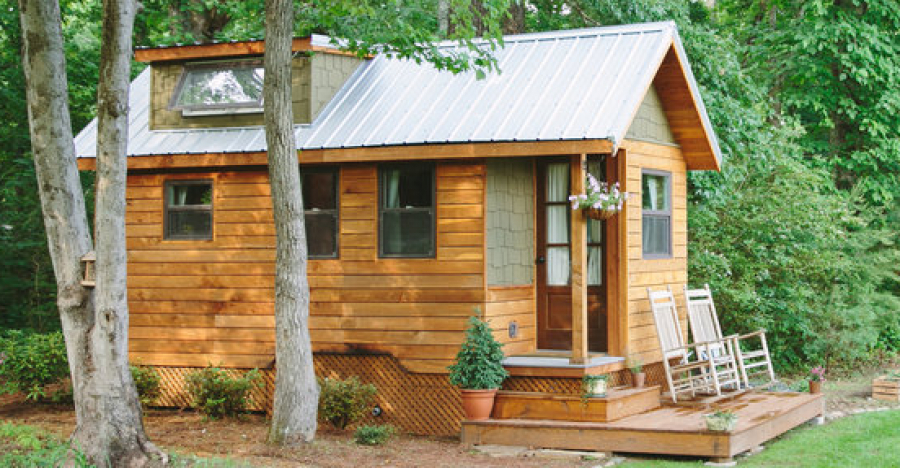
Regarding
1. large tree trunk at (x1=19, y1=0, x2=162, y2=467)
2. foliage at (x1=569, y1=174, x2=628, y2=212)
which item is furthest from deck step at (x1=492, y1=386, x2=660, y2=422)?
large tree trunk at (x1=19, y1=0, x2=162, y2=467)

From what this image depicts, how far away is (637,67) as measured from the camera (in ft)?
35.9

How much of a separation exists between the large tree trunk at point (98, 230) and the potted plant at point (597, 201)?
435cm

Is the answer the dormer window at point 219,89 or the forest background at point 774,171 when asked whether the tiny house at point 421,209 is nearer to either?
the dormer window at point 219,89

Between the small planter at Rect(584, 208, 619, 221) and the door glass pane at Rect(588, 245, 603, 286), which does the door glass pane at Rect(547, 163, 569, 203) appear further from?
the small planter at Rect(584, 208, 619, 221)

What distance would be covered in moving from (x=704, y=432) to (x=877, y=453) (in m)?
1.71

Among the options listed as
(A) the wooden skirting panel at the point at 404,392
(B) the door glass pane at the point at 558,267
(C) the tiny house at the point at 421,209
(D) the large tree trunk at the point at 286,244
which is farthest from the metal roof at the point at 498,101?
(A) the wooden skirting panel at the point at 404,392

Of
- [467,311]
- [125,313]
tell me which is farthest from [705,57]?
[125,313]

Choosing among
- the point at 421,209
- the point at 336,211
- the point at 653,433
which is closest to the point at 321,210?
the point at 336,211

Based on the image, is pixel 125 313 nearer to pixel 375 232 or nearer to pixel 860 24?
pixel 375 232

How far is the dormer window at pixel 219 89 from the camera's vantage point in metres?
12.2

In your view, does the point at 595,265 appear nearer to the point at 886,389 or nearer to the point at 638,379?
the point at 638,379

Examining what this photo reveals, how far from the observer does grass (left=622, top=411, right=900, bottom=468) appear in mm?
8914

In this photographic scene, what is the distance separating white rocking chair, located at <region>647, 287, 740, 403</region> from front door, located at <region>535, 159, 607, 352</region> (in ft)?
2.13

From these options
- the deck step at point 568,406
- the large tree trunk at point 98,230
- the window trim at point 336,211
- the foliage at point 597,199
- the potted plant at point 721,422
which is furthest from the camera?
the window trim at point 336,211
